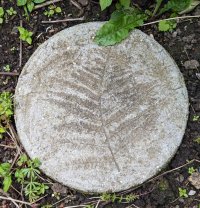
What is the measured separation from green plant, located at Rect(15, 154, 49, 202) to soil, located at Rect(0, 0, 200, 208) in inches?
1.8

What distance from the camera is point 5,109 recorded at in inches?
105

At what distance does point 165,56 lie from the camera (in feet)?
8.64

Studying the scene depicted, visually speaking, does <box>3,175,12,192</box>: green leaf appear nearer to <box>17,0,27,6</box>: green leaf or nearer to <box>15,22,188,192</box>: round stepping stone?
<box>15,22,188,192</box>: round stepping stone

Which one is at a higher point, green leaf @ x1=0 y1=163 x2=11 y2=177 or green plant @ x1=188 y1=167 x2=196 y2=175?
green leaf @ x1=0 y1=163 x2=11 y2=177

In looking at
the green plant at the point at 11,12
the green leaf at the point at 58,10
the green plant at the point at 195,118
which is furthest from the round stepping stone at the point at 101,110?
the green plant at the point at 11,12

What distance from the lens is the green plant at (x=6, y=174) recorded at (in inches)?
100.0

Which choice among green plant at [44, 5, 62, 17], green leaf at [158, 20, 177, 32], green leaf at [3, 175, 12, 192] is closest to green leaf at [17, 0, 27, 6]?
green plant at [44, 5, 62, 17]

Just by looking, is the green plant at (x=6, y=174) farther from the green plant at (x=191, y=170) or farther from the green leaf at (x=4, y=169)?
the green plant at (x=191, y=170)

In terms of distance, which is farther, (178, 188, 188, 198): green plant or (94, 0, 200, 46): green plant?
(94, 0, 200, 46): green plant

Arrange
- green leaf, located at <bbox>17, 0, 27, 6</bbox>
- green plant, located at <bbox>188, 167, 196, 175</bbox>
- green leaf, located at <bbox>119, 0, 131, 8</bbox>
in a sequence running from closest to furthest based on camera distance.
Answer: green plant, located at <bbox>188, 167, 196, 175</bbox> → green leaf, located at <bbox>119, 0, 131, 8</bbox> → green leaf, located at <bbox>17, 0, 27, 6</bbox>

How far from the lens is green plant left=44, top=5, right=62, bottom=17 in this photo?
9.70 ft

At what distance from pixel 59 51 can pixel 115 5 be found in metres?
0.52

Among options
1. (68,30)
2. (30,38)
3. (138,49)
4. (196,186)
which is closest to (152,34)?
(138,49)

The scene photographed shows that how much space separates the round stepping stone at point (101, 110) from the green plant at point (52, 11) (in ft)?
1.13
